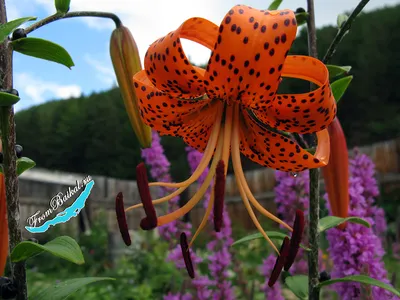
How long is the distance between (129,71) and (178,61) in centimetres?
17

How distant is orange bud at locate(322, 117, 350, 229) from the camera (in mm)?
968

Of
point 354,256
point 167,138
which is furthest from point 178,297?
point 167,138

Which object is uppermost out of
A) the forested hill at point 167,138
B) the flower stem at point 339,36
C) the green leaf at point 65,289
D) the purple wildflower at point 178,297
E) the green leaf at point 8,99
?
the flower stem at point 339,36

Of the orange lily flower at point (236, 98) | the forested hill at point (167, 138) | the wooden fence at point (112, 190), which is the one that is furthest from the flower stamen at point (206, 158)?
the forested hill at point (167, 138)

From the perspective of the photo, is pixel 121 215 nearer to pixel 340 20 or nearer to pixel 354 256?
pixel 340 20

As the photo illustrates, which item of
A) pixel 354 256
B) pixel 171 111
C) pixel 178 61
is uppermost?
pixel 178 61

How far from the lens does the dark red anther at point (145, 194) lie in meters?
0.68

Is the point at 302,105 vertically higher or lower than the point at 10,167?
higher

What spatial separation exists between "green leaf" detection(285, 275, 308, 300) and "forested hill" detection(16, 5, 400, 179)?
6.22 m

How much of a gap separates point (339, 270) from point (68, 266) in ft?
10.9

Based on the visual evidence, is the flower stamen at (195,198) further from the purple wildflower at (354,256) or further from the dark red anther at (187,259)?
the purple wildflower at (354,256)

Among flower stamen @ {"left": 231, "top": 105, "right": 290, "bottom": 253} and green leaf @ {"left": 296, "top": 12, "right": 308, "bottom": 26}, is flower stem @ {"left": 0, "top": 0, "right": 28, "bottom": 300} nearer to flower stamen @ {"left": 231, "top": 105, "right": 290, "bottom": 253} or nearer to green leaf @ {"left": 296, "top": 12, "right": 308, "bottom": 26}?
flower stamen @ {"left": 231, "top": 105, "right": 290, "bottom": 253}

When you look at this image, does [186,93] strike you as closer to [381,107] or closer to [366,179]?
[366,179]

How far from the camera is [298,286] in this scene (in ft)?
3.68
